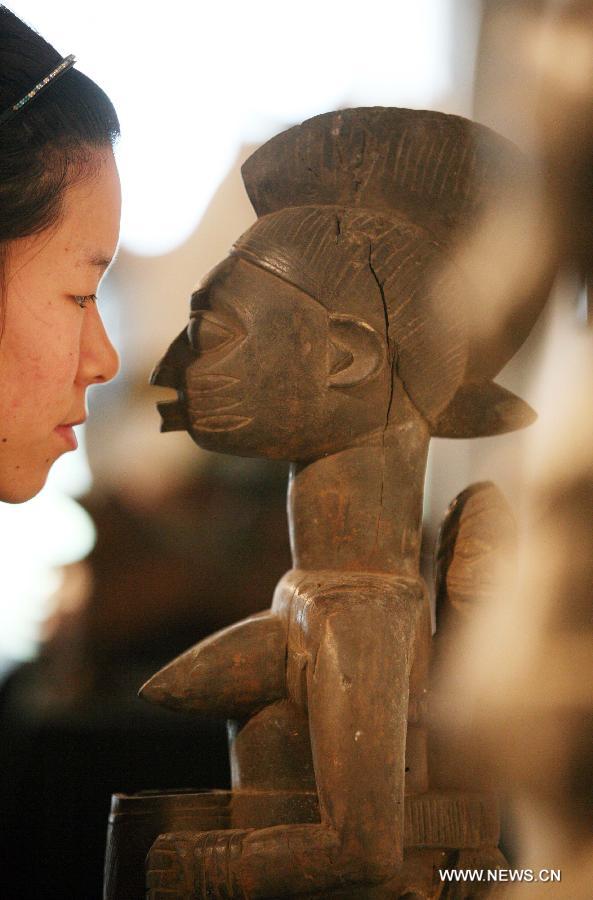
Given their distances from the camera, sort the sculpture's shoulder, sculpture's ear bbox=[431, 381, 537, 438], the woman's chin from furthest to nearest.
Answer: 1. sculpture's ear bbox=[431, 381, 537, 438]
2. the sculpture's shoulder
3. the woman's chin

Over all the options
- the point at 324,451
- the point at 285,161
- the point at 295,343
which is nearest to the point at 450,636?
the point at 324,451

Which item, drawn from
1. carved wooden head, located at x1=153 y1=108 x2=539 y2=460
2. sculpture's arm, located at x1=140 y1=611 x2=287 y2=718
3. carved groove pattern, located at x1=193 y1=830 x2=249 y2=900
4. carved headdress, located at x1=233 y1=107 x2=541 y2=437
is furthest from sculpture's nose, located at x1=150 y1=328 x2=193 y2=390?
carved groove pattern, located at x1=193 y1=830 x2=249 y2=900

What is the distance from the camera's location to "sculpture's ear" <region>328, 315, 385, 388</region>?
1.77 metres

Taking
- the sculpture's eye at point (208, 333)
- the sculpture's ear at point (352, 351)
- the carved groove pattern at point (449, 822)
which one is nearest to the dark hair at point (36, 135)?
the sculpture's eye at point (208, 333)

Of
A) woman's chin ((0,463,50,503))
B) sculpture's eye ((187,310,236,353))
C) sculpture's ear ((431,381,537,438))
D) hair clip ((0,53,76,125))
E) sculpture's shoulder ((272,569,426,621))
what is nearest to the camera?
hair clip ((0,53,76,125))

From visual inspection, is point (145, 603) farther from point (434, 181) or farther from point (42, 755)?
point (434, 181)

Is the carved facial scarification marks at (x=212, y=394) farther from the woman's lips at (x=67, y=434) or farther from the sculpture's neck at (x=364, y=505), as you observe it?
the woman's lips at (x=67, y=434)

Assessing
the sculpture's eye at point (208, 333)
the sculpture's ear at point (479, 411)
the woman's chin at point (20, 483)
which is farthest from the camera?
the sculpture's ear at point (479, 411)

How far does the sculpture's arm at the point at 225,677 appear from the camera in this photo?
1728 millimetres

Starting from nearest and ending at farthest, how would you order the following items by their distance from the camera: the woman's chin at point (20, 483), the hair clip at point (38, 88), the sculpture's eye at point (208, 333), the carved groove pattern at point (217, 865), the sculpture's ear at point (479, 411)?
the hair clip at point (38, 88), the woman's chin at point (20, 483), the carved groove pattern at point (217, 865), the sculpture's eye at point (208, 333), the sculpture's ear at point (479, 411)

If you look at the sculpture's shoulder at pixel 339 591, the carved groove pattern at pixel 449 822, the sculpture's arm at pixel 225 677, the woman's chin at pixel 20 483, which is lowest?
the carved groove pattern at pixel 449 822

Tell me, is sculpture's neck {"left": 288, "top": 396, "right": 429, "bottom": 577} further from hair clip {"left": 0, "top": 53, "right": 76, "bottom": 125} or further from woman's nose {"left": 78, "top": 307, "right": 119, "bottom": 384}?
hair clip {"left": 0, "top": 53, "right": 76, "bottom": 125}

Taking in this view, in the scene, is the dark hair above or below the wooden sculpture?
above

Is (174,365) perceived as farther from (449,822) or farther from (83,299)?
(449,822)
